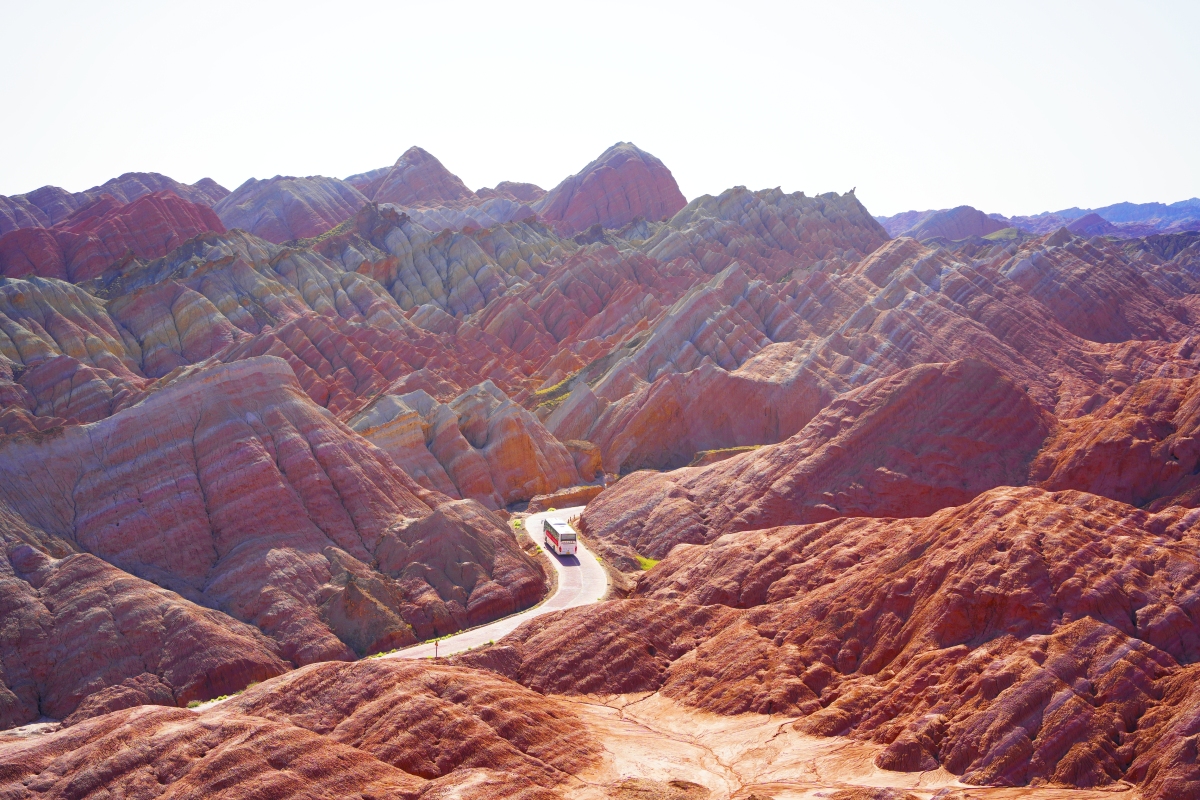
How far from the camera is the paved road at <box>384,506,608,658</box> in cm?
4666

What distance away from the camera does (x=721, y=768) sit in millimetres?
34344

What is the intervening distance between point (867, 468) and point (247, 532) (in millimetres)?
34898

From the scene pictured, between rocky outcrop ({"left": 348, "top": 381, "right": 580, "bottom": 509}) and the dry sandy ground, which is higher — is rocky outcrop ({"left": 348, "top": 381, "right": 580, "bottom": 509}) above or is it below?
above

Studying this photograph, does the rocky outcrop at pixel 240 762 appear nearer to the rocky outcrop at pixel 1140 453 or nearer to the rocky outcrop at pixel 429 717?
the rocky outcrop at pixel 429 717

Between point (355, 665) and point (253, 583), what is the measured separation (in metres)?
Result: 14.9

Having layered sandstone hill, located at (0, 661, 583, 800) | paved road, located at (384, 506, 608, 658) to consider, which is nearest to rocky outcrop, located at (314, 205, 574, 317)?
paved road, located at (384, 506, 608, 658)

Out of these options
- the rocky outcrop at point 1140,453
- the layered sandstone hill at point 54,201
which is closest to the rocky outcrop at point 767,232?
the layered sandstone hill at point 54,201

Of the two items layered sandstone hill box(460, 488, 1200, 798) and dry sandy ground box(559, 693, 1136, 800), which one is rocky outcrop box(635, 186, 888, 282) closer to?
layered sandstone hill box(460, 488, 1200, 798)

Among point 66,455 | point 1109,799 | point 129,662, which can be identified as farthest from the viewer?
point 66,455

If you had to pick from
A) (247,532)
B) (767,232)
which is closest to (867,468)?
(247,532)

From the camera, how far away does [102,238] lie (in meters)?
140

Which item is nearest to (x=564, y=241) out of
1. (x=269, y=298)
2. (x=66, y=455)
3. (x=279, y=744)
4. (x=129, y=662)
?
(x=269, y=298)

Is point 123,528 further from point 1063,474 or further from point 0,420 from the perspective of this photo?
point 1063,474

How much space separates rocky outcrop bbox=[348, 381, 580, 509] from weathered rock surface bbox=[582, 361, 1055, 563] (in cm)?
1097
